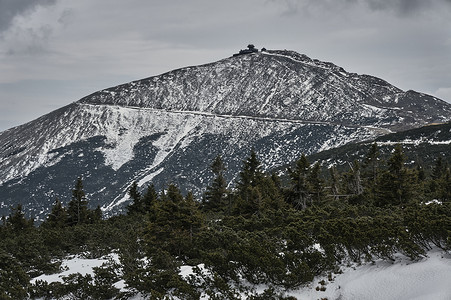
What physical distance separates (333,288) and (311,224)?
5.45 meters

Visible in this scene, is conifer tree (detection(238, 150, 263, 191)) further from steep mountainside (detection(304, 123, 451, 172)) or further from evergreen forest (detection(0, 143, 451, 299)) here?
steep mountainside (detection(304, 123, 451, 172))

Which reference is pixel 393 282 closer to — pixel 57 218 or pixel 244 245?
pixel 244 245

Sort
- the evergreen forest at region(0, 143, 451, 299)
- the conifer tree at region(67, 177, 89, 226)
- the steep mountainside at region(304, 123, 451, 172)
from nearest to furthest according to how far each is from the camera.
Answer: the evergreen forest at region(0, 143, 451, 299) → the conifer tree at region(67, 177, 89, 226) → the steep mountainside at region(304, 123, 451, 172)

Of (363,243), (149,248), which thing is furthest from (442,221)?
(149,248)

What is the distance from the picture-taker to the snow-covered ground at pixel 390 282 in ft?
41.2

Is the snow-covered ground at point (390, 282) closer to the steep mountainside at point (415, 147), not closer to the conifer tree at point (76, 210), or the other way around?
the conifer tree at point (76, 210)

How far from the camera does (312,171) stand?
35719 mm

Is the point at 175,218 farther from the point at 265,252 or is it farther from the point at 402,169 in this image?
the point at 402,169

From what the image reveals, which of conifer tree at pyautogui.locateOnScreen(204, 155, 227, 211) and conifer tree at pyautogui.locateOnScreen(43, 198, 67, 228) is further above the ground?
conifer tree at pyautogui.locateOnScreen(43, 198, 67, 228)

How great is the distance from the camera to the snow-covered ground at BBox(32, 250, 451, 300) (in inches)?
495

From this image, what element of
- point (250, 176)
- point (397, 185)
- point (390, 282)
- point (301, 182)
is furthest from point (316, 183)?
point (390, 282)

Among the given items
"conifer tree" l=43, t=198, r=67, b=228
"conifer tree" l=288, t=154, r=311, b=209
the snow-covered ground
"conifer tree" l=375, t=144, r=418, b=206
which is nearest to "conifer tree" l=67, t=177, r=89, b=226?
"conifer tree" l=43, t=198, r=67, b=228

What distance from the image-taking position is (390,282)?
1351 centimetres

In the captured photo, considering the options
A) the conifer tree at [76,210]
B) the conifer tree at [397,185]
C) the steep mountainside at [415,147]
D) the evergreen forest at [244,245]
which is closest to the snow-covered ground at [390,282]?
the evergreen forest at [244,245]
